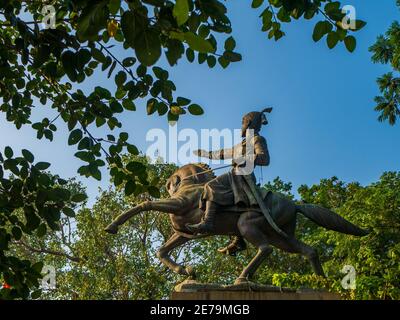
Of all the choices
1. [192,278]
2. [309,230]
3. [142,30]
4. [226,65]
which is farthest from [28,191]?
[309,230]

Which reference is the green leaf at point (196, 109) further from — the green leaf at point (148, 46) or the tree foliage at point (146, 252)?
the tree foliage at point (146, 252)

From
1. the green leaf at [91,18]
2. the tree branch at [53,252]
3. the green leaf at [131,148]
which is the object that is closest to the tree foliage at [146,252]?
the tree branch at [53,252]

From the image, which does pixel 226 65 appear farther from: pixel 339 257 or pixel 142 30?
pixel 339 257

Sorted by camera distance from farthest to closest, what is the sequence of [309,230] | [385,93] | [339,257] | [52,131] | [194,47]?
[309,230] < [339,257] < [385,93] < [52,131] < [194,47]

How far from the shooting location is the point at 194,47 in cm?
187

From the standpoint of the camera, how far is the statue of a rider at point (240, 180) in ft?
24.5

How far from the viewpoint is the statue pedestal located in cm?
659

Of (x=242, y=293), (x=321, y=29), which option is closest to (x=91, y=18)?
(x=321, y=29)

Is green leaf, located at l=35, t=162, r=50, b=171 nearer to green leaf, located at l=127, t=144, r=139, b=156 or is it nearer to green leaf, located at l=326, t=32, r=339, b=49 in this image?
green leaf, located at l=127, t=144, r=139, b=156

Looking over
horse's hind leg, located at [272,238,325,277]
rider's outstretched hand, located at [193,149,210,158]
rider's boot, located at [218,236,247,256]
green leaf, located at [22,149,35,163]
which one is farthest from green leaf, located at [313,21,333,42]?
rider's outstretched hand, located at [193,149,210,158]

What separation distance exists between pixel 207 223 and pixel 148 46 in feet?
18.3

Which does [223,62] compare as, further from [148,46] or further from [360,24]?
[148,46]

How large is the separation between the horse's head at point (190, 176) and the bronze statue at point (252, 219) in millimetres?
353
